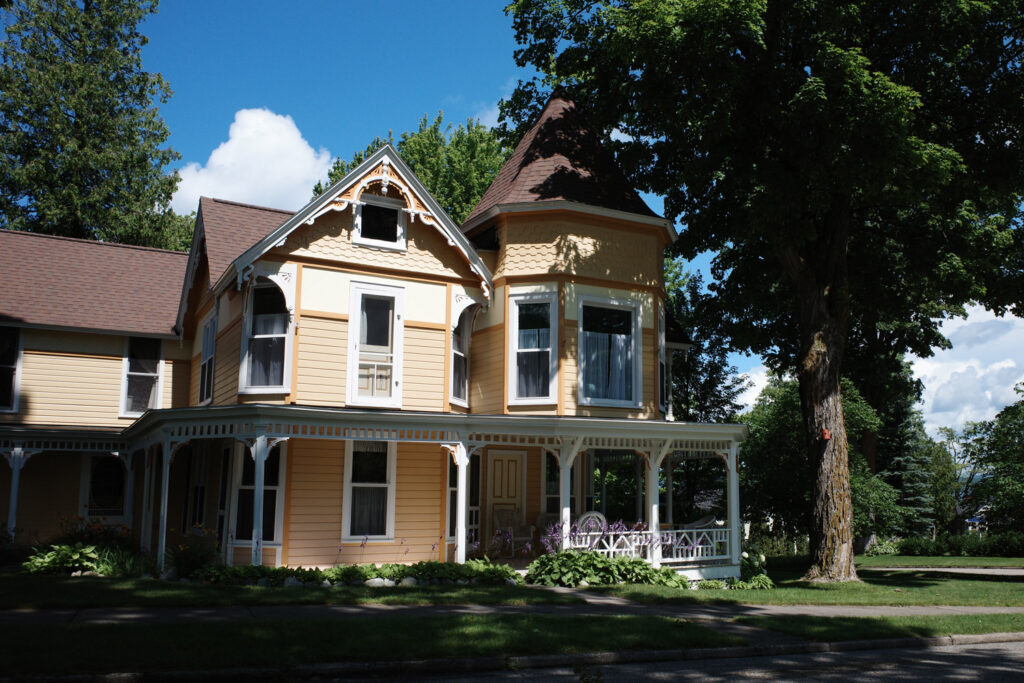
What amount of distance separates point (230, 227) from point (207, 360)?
11.0 feet

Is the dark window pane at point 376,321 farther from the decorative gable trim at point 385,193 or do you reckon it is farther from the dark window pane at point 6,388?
the dark window pane at point 6,388

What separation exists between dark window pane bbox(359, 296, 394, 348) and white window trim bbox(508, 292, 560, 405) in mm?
2893

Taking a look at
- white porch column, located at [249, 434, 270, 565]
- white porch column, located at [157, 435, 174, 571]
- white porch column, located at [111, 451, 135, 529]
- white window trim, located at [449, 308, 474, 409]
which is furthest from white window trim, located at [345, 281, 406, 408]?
white porch column, located at [111, 451, 135, 529]

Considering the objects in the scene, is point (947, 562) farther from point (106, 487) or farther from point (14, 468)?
point (14, 468)

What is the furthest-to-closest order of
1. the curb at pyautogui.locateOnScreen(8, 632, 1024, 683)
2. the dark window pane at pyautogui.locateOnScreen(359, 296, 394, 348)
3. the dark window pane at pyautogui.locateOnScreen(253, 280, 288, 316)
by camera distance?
the dark window pane at pyautogui.locateOnScreen(359, 296, 394, 348)
the dark window pane at pyautogui.locateOnScreen(253, 280, 288, 316)
the curb at pyautogui.locateOnScreen(8, 632, 1024, 683)

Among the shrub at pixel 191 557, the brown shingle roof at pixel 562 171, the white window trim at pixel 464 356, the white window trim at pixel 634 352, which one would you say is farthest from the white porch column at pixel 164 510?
the brown shingle roof at pixel 562 171

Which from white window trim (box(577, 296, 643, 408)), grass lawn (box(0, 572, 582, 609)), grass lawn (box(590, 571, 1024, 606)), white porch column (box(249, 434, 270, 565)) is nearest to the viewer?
grass lawn (box(0, 572, 582, 609))

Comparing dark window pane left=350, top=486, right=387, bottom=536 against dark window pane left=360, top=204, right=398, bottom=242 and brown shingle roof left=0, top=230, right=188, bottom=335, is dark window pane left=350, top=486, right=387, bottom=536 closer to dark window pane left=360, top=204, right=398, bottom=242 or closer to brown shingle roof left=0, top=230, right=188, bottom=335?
dark window pane left=360, top=204, right=398, bottom=242

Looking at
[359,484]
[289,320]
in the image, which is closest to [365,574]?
[359,484]

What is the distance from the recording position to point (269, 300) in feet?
60.1

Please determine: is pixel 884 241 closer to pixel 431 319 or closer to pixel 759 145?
pixel 759 145

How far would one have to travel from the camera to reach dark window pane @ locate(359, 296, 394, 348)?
1852 centimetres

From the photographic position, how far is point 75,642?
30.1 feet

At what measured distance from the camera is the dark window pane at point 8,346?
22.1 meters
